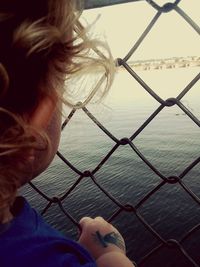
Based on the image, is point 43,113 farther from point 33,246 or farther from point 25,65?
point 33,246

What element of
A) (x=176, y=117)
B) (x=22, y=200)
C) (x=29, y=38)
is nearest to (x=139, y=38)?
(x=29, y=38)

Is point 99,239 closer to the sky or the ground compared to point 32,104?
closer to the ground

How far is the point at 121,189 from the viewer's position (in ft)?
39.5

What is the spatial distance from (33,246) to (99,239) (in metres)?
0.38

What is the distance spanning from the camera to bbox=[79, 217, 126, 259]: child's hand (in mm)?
945

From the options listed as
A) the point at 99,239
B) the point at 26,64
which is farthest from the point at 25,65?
the point at 99,239

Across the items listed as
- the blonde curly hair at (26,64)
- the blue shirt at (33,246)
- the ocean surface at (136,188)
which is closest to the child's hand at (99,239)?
the blue shirt at (33,246)

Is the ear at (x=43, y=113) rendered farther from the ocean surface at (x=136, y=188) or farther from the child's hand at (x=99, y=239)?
the ocean surface at (x=136, y=188)

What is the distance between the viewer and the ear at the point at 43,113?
25.4 inches

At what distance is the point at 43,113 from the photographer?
2.16 feet

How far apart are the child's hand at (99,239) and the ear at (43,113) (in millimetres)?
449

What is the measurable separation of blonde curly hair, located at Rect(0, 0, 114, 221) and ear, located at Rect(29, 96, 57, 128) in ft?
0.04

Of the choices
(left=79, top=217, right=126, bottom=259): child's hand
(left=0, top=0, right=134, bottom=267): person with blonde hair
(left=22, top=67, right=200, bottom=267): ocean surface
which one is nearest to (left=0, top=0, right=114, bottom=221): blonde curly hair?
(left=0, top=0, right=134, bottom=267): person with blonde hair

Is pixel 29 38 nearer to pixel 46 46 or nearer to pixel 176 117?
pixel 46 46
